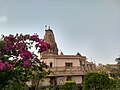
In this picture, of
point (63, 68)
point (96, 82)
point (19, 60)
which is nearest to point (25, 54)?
point (19, 60)

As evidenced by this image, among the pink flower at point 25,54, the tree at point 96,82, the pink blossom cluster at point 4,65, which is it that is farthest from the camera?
the tree at point 96,82

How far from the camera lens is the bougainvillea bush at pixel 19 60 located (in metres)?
10.2

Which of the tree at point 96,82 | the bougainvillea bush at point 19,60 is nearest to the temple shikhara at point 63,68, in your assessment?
the tree at point 96,82

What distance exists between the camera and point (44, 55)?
4725 cm

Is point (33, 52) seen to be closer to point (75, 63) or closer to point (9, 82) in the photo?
point (9, 82)

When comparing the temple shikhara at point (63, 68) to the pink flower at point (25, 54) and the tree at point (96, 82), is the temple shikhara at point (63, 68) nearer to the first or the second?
the tree at point (96, 82)

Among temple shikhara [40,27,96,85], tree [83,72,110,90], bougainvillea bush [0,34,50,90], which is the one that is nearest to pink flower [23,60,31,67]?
bougainvillea bush [0,34,50,90]

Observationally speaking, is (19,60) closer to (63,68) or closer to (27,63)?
(27,63)

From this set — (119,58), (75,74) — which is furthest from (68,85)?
(119,58)

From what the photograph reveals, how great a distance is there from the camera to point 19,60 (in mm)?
10750

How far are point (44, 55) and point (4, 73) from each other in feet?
122

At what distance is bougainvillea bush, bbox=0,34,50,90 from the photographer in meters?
10.2

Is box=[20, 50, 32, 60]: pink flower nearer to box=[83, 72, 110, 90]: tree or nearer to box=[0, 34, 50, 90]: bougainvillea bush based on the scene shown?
box=[0, 34, 50, 90]: bougainvillea bush

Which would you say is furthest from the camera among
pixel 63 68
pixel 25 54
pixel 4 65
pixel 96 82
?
pixel 63 68
